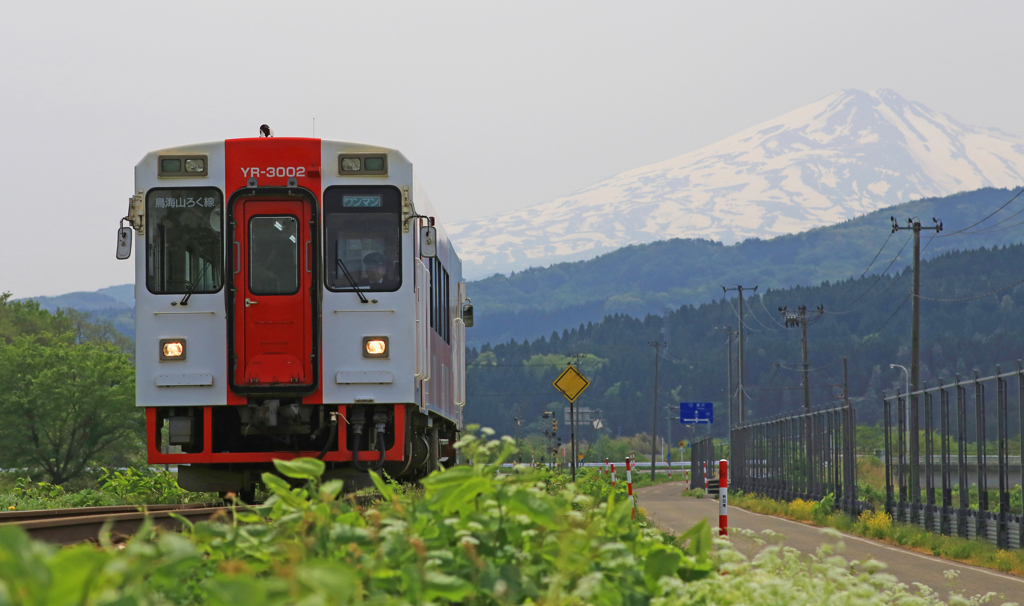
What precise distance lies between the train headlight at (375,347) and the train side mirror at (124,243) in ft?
8.43

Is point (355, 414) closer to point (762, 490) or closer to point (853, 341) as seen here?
point (762, 490)

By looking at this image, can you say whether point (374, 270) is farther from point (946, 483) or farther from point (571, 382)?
point (571, 382)

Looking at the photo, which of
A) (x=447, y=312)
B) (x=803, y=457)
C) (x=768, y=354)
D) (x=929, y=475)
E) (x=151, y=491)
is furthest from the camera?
(x=768, y=354)

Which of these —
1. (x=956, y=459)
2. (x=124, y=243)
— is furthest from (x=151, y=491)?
(x=956, y=459)

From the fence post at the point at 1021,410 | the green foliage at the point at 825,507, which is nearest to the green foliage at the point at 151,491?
the fence post at the point at 1021,410

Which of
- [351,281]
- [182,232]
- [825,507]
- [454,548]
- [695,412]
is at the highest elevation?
[182,232]

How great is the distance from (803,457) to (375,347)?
22.7 metres

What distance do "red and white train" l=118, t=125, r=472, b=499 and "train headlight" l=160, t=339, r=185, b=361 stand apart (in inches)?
0.6

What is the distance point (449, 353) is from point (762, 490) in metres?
24.6

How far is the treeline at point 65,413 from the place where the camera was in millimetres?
43812

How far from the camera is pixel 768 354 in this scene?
541ft

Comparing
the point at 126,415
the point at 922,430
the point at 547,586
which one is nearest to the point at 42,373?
the point at 126,415

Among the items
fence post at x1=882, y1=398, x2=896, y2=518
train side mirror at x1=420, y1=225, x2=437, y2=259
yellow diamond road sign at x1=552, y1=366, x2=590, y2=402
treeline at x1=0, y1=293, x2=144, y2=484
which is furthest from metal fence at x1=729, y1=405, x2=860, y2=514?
treeline at x1=0, y1=293, x2=144, y2=484

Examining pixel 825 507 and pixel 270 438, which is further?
pixel 825 507
